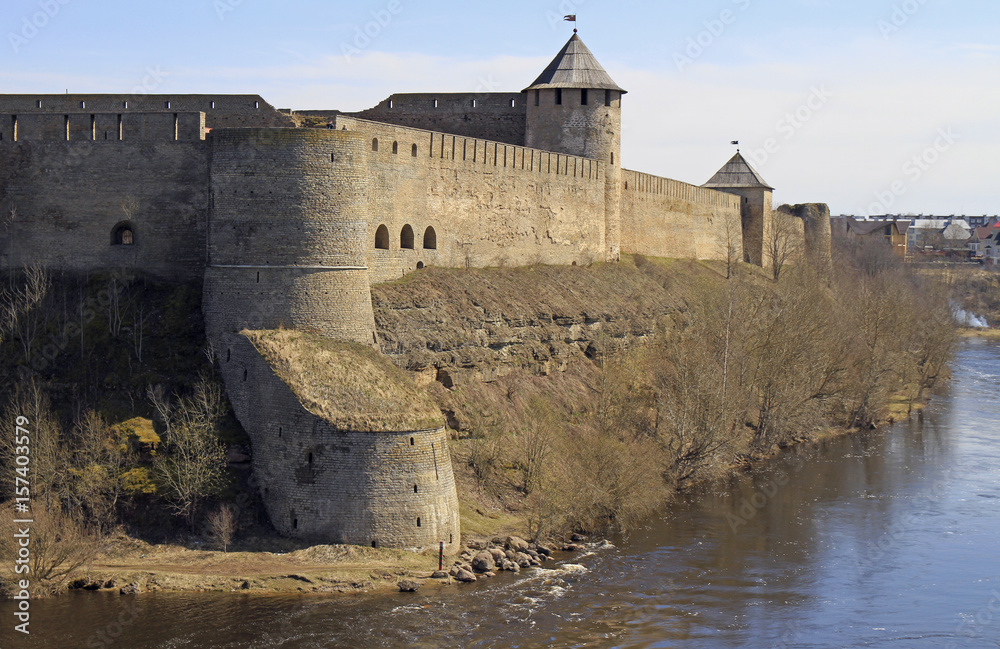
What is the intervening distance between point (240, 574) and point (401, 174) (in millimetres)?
10609

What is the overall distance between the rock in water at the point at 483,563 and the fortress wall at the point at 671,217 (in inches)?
773

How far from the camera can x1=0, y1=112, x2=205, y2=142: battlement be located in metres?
23.4

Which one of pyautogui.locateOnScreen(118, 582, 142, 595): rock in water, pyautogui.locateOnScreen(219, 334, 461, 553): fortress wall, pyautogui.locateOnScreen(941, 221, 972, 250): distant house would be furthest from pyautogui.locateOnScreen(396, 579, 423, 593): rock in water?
pyautogui.locateOnScreen(941, 221, 972, 250): distant house

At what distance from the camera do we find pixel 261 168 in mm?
21938

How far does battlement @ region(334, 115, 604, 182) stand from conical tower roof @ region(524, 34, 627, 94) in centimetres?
224

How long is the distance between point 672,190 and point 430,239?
53.7ft

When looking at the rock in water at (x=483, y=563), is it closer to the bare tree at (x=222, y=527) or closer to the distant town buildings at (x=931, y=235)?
the bare tree at (x=222, y=527)

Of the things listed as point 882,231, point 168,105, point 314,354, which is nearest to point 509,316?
point 314,354

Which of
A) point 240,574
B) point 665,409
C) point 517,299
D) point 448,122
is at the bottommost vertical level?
point 240,574

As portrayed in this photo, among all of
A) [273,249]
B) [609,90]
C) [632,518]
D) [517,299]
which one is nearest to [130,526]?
[273,249]

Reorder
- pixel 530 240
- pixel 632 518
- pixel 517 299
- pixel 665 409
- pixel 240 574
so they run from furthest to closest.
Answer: pixel 530 240, pixel 517 299, pixel 665 409, pixel 632 518, pixel 240 574

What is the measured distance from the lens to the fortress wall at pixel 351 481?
2008 centimetres

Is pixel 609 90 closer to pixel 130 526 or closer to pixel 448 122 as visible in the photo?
pixel 448 122

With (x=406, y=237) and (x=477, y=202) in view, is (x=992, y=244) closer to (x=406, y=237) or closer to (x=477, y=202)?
(x=477, y=202)
